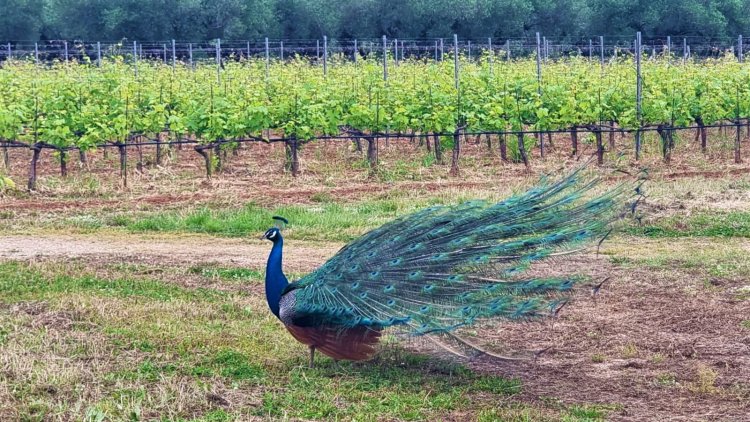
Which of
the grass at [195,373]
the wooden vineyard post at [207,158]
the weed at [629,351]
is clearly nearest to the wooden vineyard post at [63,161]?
the wooden vineyard post at [207,158]

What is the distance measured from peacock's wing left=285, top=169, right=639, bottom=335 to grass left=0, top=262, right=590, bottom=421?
0.45 m

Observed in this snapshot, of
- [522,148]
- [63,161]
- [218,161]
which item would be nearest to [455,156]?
[522,148]

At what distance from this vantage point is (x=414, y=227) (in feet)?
23.1

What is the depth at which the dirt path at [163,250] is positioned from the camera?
35.8 ft

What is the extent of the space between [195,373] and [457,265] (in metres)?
1.84

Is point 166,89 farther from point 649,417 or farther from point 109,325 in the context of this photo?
point 649,417

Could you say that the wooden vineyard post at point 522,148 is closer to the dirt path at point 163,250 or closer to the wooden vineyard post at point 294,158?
the wooden vineyard post at point 294,158

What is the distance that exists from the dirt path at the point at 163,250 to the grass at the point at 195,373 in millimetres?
2022

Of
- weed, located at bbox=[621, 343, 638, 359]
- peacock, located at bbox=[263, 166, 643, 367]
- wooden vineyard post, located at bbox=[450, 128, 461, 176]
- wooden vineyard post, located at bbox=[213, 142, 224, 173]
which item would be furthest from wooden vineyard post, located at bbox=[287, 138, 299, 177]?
weed, located at bbox=[621, 343, 638, 359]

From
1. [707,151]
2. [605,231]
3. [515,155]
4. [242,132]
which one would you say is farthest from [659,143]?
[605,231]

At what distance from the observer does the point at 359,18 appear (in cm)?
4578

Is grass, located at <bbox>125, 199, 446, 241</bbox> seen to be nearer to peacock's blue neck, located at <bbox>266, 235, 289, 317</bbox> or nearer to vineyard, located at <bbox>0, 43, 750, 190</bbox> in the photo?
vineyard, located at <bbox>0, 43, 750, 190</bbox>

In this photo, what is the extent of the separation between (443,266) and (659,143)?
15.1m

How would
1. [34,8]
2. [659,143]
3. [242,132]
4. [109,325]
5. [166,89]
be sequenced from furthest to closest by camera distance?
[34,8]
[659,143]
[166,89]
[242,132]
[109,325]
